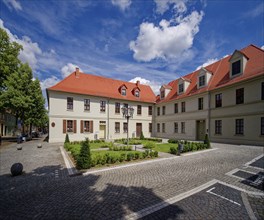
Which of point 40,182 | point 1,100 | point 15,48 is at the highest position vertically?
point 15,48

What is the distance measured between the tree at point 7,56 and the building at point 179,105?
6.10 metres

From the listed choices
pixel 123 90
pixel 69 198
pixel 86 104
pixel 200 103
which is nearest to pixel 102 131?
pixel 86 104

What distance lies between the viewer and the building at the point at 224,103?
16438 millimetres

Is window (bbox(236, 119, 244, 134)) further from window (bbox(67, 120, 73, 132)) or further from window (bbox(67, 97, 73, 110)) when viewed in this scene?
window (bbox(67, 97, 73, 110))

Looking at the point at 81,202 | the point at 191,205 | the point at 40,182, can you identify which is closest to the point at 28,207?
the point at 81,202

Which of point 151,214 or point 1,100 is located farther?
point 1,100

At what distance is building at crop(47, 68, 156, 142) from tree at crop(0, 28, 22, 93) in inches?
237

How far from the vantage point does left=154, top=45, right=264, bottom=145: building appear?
16.4 m

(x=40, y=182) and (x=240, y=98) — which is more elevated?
(x=240, y=98)

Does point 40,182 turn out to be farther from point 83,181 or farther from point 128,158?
point 128,158

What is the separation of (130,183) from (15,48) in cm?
2544

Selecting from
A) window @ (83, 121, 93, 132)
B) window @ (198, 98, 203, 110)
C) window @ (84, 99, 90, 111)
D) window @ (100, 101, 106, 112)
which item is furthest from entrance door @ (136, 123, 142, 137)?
window @ (198, 98, 203, 110)

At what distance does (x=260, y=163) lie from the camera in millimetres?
9594

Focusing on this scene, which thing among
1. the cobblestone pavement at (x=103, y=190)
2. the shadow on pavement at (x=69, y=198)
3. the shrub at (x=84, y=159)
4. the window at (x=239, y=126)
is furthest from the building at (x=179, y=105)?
the shadow on pavement at (x=69, y=198)
